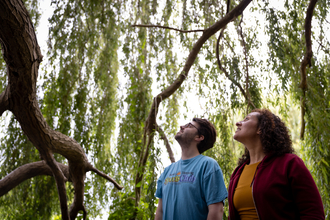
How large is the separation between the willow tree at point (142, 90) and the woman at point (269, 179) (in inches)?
47.7

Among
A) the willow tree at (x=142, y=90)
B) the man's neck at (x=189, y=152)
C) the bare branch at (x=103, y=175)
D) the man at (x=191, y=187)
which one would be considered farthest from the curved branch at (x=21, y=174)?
the man's neck at (x=189, y=152)

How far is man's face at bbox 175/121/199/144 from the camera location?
1.71 metres

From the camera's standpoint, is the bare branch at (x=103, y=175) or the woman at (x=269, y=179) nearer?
the woman at (x=269, y=179)

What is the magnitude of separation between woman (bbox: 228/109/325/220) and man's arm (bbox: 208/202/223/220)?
9 centimetres

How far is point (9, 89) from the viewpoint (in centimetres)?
208

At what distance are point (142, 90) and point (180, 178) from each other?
1.55m

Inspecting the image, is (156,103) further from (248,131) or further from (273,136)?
(273,136)

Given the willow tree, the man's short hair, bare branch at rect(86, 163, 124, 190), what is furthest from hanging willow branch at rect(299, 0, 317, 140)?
bare branch at rect(86, 163, 124, 190)

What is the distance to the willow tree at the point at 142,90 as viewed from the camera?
2.67 metres

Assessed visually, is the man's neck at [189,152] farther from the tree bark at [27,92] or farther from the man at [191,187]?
the tree bark at [27,92]

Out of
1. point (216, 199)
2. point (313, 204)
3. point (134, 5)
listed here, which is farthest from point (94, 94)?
point (313, 204)

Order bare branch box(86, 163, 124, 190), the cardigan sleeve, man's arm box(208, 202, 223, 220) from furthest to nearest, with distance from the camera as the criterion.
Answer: bare branch box(86, 163, 124, 190)
man's arm box(208, 202, 223, 220)
the cardigan sleeve

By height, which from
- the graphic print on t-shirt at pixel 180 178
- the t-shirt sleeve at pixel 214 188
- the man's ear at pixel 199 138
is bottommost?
the t-shirt sleeve at pixel 214 188

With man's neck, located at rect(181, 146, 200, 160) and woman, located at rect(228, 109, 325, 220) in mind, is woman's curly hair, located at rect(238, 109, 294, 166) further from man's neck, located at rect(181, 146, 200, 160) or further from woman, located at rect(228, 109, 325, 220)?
man's neck, located at rect(181, 146, 200, 160)
